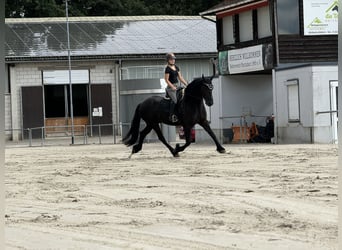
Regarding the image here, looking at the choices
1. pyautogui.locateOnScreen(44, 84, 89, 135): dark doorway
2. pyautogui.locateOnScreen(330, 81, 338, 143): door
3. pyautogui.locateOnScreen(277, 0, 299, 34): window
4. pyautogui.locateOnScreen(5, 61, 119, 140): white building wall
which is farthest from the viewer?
pyautogui.locateOnScreen(44, 84, 89, 135): dark doorway

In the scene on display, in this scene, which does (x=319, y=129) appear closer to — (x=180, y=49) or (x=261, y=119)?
(x=261, y=119)

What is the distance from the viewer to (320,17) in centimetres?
3266

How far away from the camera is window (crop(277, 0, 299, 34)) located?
33047mm

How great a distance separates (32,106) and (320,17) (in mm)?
20867

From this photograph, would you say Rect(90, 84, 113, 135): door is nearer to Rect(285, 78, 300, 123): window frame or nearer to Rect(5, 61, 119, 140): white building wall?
Rect(5, 61, 119, 140): white building wall

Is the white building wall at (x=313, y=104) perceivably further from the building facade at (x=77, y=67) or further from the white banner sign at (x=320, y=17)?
the building facade at (x=77, y=67)

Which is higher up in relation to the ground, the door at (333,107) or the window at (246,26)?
the window at (246,26)

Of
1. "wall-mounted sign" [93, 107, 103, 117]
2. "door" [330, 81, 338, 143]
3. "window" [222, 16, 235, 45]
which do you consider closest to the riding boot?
"door" [330, 81, 338, 143]

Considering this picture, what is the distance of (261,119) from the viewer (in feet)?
121

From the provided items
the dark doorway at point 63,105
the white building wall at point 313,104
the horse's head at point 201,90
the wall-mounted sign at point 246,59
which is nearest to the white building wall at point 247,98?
the wall-mounted sign at point 246,59

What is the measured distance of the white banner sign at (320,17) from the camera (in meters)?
32.3

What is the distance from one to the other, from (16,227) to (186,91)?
36.1ft

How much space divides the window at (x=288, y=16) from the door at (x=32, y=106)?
19056 mm

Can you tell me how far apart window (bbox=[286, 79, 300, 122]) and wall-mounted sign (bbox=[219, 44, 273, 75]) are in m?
2.99
